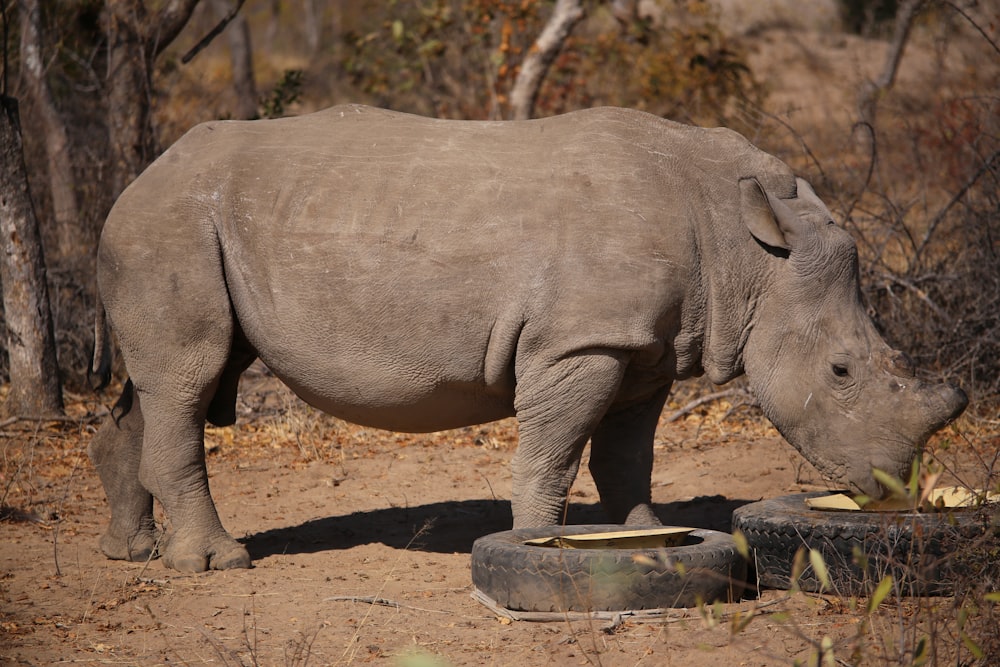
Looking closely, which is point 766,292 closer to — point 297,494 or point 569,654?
point 569,654

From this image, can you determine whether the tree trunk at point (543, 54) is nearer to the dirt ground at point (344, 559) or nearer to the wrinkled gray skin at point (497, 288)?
the dirt ground at point (344, 559)

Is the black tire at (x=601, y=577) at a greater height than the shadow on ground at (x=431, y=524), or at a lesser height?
greater

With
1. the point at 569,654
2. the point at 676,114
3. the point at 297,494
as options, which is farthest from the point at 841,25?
the point at 569,654

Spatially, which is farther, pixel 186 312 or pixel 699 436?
pixel 699 436

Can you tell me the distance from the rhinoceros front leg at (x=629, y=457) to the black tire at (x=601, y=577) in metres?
1.08

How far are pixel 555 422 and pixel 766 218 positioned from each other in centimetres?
131

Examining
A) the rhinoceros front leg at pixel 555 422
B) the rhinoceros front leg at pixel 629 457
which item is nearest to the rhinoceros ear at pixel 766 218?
the rhinoceros front leg at pixel 555 422

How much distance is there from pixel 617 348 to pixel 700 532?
887 millimetres

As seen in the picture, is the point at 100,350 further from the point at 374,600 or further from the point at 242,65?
the point at 242,65

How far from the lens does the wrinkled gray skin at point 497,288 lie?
194 inches

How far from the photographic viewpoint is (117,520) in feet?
19.5

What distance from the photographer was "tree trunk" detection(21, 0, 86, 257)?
33.3 ft

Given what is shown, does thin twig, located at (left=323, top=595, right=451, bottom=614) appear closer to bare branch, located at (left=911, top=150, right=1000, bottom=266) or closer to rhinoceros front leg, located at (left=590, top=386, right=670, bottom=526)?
rhinoceros front leg, located at (left=590, top=386, right=670, bottom=526)

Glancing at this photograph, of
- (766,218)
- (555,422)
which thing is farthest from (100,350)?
(766,218)
